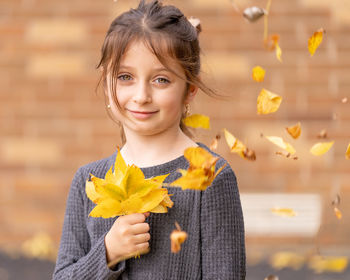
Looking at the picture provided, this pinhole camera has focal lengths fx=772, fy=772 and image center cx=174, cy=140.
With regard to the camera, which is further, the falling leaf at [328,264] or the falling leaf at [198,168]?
the falling leaf at [328,264]

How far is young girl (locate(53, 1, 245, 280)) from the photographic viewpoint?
204 cm

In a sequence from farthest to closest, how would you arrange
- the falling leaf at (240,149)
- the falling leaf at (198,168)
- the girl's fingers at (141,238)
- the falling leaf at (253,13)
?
the falling leaf at (253,13)
the falling leaf at (240,149)
the girl's fingers at (141,238)
the falling leaf at (198,168)

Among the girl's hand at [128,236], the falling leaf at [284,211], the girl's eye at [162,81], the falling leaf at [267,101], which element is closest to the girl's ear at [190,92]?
the girl's eye at [162,81]

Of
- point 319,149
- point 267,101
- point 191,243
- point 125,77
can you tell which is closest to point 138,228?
point 191,243

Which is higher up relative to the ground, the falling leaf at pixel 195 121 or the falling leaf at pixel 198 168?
the falling leaf at pixel 195 121

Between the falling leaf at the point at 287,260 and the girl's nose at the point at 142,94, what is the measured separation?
98.0 inches

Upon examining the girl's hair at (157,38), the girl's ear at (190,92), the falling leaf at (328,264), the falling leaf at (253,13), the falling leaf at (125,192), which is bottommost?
the falling leaf at (328,264)

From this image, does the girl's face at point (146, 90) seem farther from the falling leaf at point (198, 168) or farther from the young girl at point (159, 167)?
the falling leaf at point (198, 168)

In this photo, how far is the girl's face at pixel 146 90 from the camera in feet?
6.66

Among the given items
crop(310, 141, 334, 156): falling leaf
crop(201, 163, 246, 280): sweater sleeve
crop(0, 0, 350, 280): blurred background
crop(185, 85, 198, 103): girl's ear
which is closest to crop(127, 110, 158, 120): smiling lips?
crop(185, 85, 198, 103): girl's ear

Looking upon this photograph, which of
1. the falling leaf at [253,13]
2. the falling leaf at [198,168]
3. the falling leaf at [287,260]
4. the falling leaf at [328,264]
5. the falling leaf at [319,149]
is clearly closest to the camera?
the falling leaf at [198,168]

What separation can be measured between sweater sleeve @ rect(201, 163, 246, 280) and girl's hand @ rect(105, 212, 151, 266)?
0.17m

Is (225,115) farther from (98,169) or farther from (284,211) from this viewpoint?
(98,169)

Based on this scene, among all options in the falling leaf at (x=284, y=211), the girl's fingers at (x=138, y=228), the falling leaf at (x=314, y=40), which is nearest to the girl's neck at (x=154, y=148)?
the girl's fingers at (x=138, y=228)
